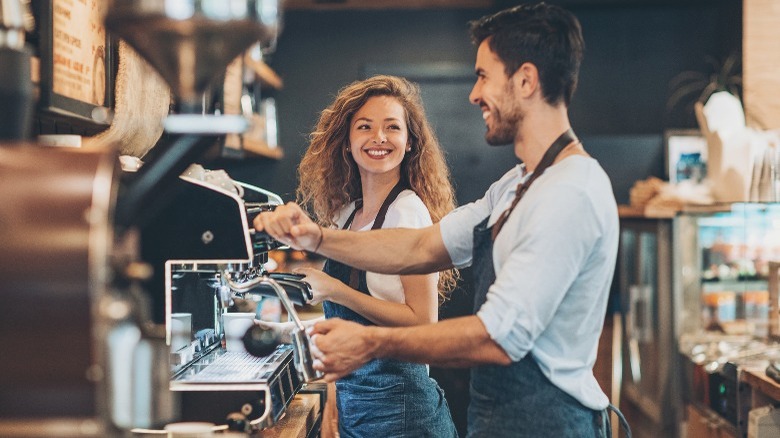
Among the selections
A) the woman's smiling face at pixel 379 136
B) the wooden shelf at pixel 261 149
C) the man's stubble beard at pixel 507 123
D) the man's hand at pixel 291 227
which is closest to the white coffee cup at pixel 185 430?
the man's hand at pixel 291 227

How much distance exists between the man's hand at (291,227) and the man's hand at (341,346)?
34 centimetres

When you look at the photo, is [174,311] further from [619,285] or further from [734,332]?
[619,285]

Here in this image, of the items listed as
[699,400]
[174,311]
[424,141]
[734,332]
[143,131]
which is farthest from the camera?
[734,332]

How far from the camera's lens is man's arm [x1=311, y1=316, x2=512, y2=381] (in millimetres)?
1589

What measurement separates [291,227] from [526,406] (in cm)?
67

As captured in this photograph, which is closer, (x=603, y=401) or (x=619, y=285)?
(x=603, y=401)

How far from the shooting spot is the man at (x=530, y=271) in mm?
1576

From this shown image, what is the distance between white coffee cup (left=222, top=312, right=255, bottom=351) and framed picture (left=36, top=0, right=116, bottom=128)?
578 millimetres

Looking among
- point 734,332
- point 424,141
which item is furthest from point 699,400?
point 424,141

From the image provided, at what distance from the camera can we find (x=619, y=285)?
16.9 ft

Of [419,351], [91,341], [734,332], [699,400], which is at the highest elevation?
[91,341]

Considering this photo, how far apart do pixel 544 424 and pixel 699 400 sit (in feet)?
7.76

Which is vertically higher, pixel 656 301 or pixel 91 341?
pixel 91 341

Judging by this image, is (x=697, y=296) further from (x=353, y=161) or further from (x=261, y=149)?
(x=261, y=149)
